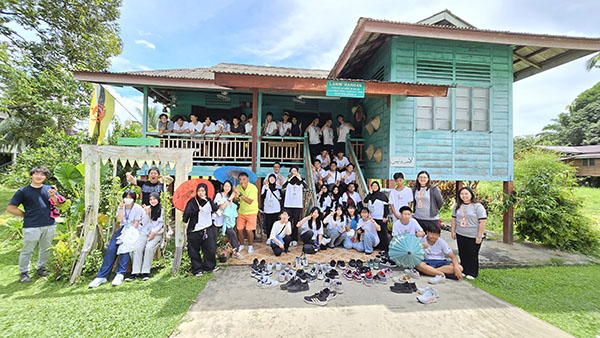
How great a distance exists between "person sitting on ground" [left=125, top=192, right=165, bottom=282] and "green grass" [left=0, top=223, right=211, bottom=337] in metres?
0.26

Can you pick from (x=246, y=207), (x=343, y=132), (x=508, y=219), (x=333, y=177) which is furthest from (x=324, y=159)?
(x=508, y=219)

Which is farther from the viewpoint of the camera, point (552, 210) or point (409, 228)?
point (552, 210)

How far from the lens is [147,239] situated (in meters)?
4.57

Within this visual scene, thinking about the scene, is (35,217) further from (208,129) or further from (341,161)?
(341,161)

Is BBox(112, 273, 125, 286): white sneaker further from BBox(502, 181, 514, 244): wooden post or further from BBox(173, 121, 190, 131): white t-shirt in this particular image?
BBox(502, 181, 514, 244): wooden post

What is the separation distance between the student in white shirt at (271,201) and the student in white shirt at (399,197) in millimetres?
2754

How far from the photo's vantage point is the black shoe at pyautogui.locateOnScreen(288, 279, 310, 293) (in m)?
3.85

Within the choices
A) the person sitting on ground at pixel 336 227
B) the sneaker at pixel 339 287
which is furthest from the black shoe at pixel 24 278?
the person sitting on ground at pixel 336 227

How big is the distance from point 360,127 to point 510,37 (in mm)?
4814

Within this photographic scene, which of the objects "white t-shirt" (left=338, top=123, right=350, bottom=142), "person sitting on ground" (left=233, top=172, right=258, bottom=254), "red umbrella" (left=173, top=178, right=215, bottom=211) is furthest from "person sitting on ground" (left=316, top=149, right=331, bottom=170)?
"red umbrella" (left=173, top=178, right=215, bottom=211)

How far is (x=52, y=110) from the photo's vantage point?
10836 mm

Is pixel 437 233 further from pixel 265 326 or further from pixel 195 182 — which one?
pixel 195 182

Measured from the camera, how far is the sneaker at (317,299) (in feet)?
11.4

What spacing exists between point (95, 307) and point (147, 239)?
4.31ft
